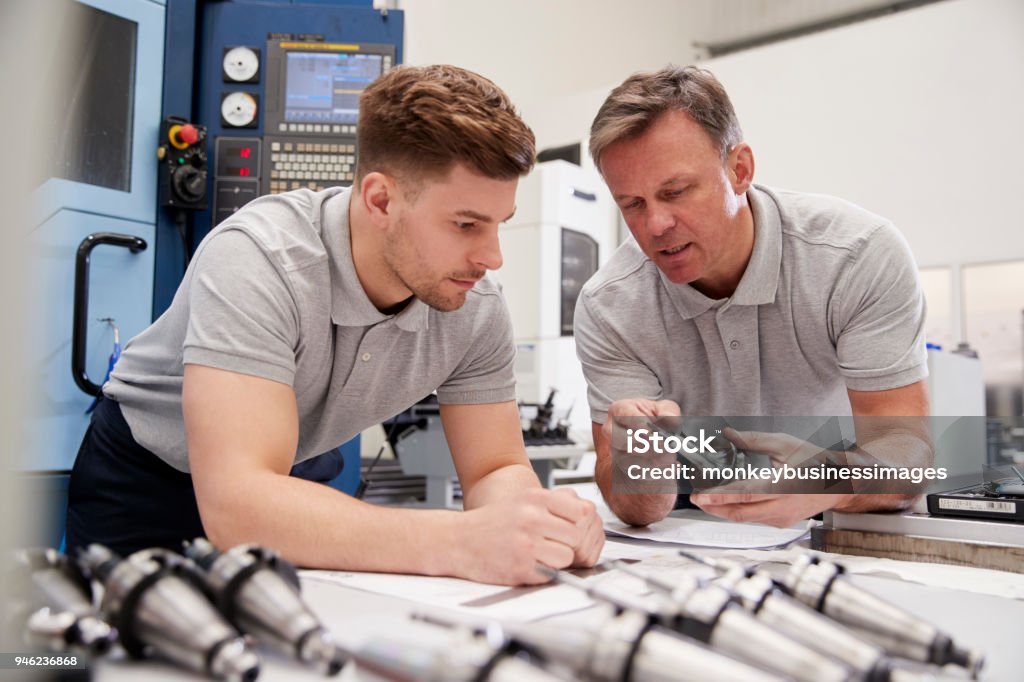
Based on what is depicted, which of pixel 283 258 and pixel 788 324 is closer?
pixel 283 258

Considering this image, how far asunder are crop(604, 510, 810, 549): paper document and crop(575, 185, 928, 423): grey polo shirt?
300 mm

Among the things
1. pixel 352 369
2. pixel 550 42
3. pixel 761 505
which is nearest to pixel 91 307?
pixel 352 369

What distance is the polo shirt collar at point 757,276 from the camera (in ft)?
4.77

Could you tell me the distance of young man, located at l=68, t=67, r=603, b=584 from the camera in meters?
0.89

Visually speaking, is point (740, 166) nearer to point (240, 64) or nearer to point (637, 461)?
point (637, 461)

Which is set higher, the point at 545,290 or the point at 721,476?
the point at 545,290

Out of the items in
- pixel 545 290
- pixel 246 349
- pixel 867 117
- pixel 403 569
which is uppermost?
pixel 867 117

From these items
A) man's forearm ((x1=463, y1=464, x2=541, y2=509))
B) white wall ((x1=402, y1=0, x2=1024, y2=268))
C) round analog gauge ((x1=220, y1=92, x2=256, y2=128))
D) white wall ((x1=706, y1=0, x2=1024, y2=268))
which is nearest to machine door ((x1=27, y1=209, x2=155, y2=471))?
round analog gauge ((x1=220, y1=92, x2=256, y2=128))

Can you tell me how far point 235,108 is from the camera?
2.35m

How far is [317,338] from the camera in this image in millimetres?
1169

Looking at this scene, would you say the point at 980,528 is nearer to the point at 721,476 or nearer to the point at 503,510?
the point at 721,476

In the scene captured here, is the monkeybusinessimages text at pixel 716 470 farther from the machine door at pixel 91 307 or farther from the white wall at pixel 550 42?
the white wall at pixel 550 42

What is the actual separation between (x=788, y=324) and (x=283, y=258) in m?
0.89

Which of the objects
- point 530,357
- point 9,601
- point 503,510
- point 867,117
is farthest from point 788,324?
point 867,117
